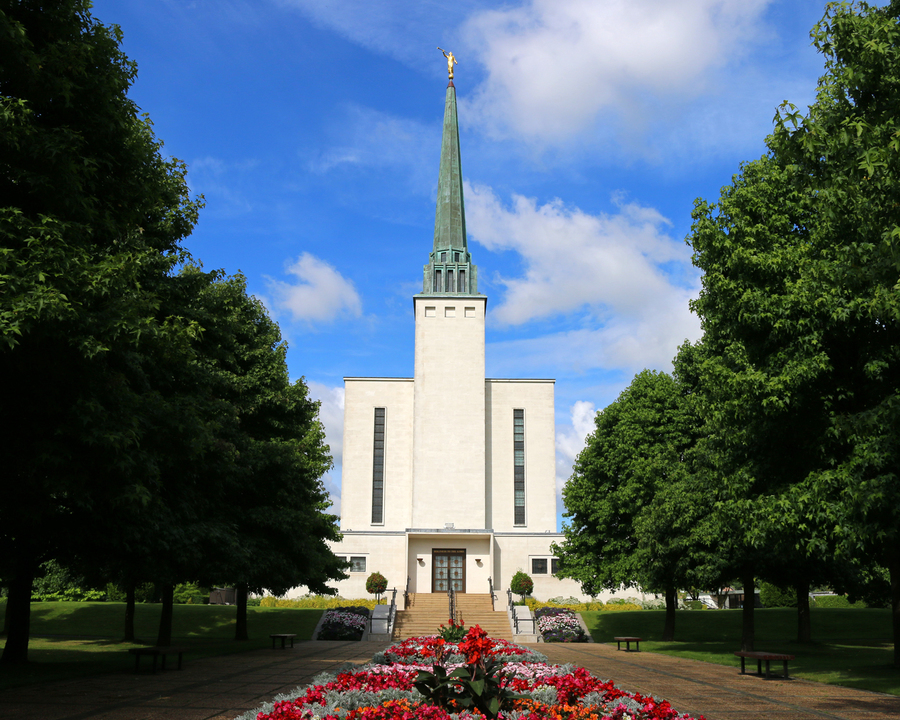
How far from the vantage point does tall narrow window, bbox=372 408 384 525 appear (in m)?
45.3

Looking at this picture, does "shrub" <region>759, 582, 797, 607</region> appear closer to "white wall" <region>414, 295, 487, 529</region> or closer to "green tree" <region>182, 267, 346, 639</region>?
"white wall" <region>414, 295, 487, 529</region>

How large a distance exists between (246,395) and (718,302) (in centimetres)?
1427

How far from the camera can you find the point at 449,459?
43562 mm

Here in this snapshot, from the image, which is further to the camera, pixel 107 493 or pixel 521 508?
pixel 521 508

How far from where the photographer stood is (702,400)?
15.5 m

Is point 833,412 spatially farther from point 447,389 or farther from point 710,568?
point 447,389

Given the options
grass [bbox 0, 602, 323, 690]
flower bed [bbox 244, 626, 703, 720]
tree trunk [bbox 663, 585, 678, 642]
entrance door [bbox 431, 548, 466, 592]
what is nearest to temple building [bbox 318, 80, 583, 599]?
entrance door [bbox 431, 548, 466, 592]

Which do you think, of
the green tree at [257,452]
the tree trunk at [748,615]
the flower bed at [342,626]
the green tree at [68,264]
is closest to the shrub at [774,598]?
the tree trunk at [748,615]

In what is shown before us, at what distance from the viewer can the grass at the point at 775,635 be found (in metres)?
20.4

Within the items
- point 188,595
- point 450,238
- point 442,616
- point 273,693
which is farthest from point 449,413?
point 273,693

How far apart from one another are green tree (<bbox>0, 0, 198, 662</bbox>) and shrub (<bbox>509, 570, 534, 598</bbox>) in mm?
33280

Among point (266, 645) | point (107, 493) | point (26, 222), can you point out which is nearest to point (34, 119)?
point (26, 222)

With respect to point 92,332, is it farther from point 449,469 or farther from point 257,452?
point 449,469

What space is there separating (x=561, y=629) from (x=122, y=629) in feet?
58.7
